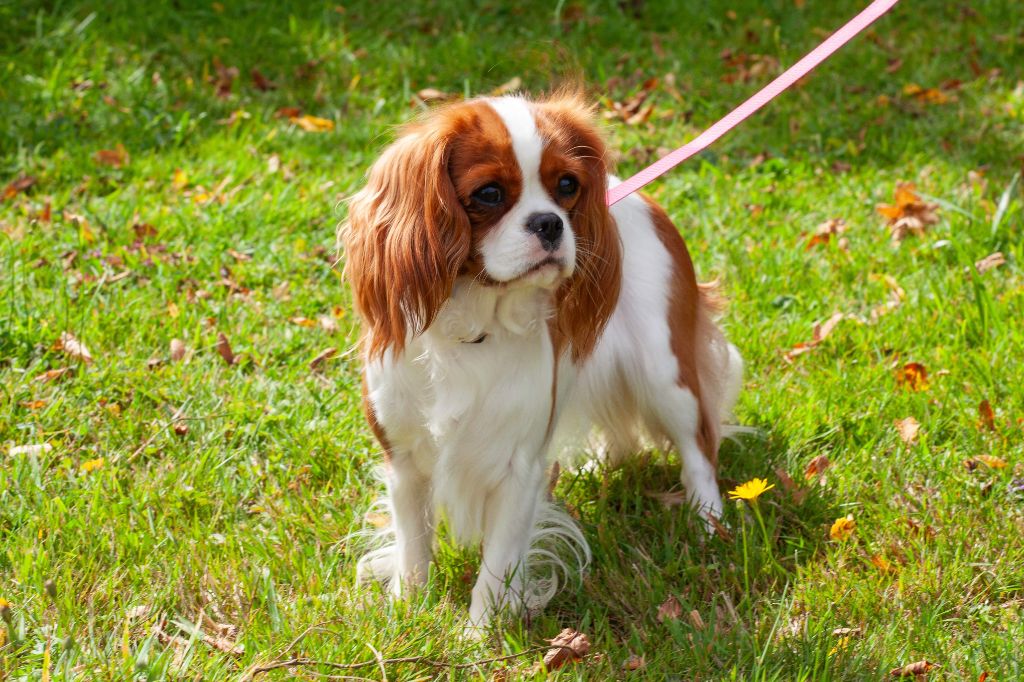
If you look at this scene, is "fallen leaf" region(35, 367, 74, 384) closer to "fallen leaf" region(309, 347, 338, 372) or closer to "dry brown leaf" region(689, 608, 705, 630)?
"fallen leaf" region(309, 347, 338, 372)

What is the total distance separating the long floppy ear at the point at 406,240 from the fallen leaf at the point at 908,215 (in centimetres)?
274

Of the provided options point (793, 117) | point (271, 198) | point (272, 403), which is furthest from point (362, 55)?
point (272, 403)

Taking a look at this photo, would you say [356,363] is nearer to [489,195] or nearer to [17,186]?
[489,195]

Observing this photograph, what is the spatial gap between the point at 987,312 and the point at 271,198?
9.07 ft

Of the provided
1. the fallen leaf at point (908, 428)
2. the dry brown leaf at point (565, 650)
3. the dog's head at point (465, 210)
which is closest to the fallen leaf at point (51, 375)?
the dog's head at point (465, 210)

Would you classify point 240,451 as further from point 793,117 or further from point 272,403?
point 793,117

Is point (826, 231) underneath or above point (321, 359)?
underneath

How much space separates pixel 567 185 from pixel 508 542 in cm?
87

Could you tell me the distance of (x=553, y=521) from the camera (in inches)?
118

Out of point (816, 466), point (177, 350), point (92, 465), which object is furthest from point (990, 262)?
point (92, 465)

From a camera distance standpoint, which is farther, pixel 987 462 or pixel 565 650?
pixel 987 462

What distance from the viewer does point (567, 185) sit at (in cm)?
248

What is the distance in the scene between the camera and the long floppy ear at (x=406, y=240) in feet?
7.76

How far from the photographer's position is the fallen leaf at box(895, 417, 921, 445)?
3.39 m
